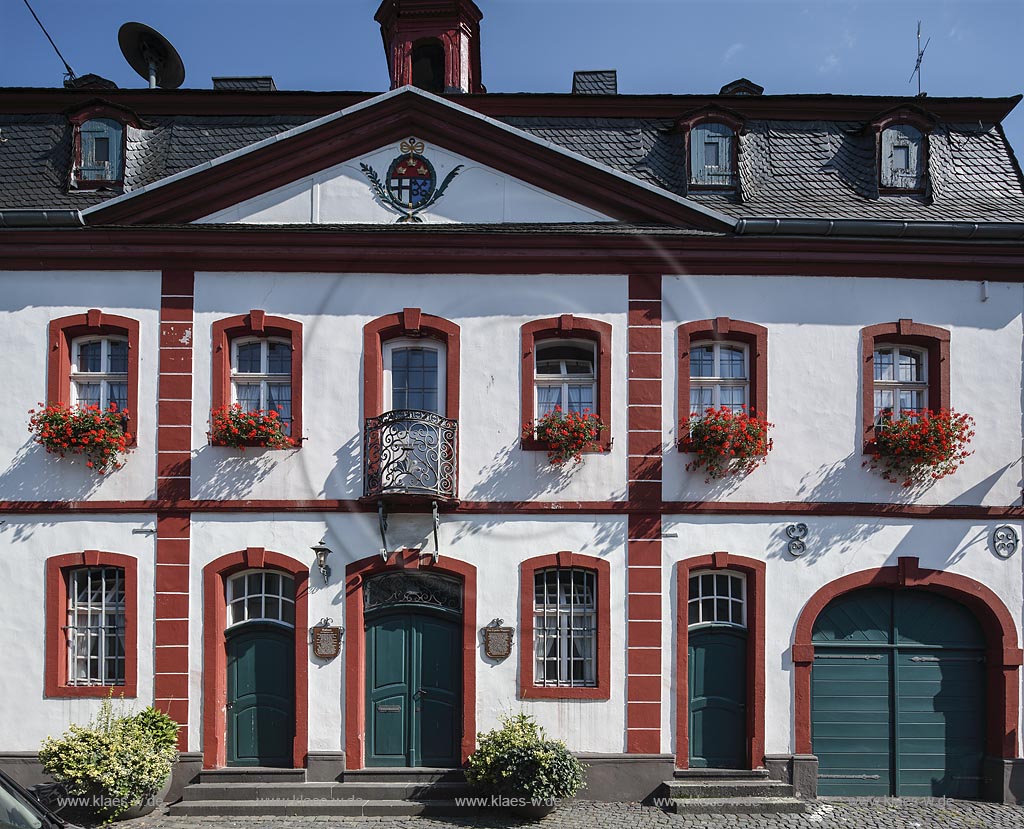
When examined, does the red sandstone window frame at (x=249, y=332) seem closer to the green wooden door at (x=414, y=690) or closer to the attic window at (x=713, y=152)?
the green wooden door at (x=414, y=690)

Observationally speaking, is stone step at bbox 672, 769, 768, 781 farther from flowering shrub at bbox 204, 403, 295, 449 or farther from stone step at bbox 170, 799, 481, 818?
flowering shrub at bbox 204, 403, 295, 449

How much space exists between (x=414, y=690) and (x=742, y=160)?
8081mm

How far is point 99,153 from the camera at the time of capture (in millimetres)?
13734

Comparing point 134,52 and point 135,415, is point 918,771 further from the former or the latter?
point 134,52

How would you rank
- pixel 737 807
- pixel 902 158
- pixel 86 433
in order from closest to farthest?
pixel 737 807 → pixel 86 433 → pixel 902 158

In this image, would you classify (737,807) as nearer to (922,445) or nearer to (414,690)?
(414,690)

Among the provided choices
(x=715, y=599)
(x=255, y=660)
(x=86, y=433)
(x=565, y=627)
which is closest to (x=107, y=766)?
(x=255, y=660)

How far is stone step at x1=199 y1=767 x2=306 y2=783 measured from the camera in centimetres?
1234

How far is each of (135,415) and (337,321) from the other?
2.76 metres

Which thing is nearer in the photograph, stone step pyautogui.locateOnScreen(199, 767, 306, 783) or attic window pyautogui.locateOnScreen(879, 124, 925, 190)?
stone step pyautogui.locateOnScreen(199, 767, 306, 783)

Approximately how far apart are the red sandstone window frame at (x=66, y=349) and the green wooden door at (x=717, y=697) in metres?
7.54

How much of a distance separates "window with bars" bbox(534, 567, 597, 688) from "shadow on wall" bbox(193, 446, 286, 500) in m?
3.65

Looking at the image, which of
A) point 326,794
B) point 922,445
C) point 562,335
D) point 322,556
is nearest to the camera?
point 326,794

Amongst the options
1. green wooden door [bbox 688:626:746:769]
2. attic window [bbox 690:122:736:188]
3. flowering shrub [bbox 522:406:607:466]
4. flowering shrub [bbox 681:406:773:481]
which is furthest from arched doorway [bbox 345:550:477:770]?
attic window [bbox 690:122:736:188]
